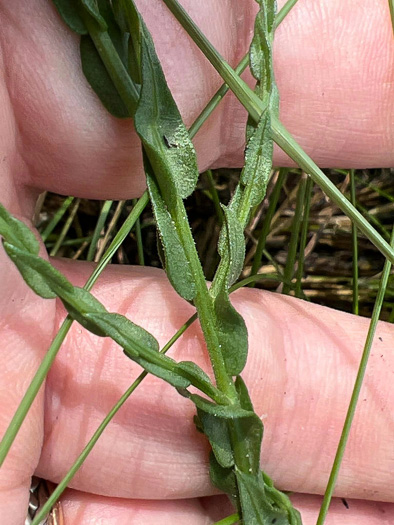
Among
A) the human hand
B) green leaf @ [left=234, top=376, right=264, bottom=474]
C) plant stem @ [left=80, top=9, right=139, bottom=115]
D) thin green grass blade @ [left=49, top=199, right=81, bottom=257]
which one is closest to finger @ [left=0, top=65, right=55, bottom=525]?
the human hand

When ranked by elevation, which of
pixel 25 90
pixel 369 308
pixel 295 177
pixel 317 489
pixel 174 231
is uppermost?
pixel 25 90

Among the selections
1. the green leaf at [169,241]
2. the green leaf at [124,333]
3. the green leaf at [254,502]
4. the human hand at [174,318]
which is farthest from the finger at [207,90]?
the green leaf at [254,502]

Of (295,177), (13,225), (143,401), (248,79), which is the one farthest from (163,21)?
(295,177)

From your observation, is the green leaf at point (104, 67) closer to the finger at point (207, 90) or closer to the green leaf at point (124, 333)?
the finger at point (207, 90)

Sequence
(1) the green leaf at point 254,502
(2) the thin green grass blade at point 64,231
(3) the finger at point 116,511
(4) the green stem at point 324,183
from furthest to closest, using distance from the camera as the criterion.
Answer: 1. (2) the thin green grass blade at point 64,231
2. (3) the finger at point 116,511
3. (1) the green leaf at point 254,502
4. (4) the green stem at point 324,183

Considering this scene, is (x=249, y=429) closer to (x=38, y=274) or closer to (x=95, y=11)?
(x=38, y=274)

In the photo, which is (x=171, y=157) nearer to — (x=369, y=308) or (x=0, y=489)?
(x=0, y=489)

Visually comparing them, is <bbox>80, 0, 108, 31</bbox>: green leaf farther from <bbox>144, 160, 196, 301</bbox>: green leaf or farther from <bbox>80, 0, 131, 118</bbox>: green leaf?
<bbox>144, 160, 196, 301</bbox>: green leaf
